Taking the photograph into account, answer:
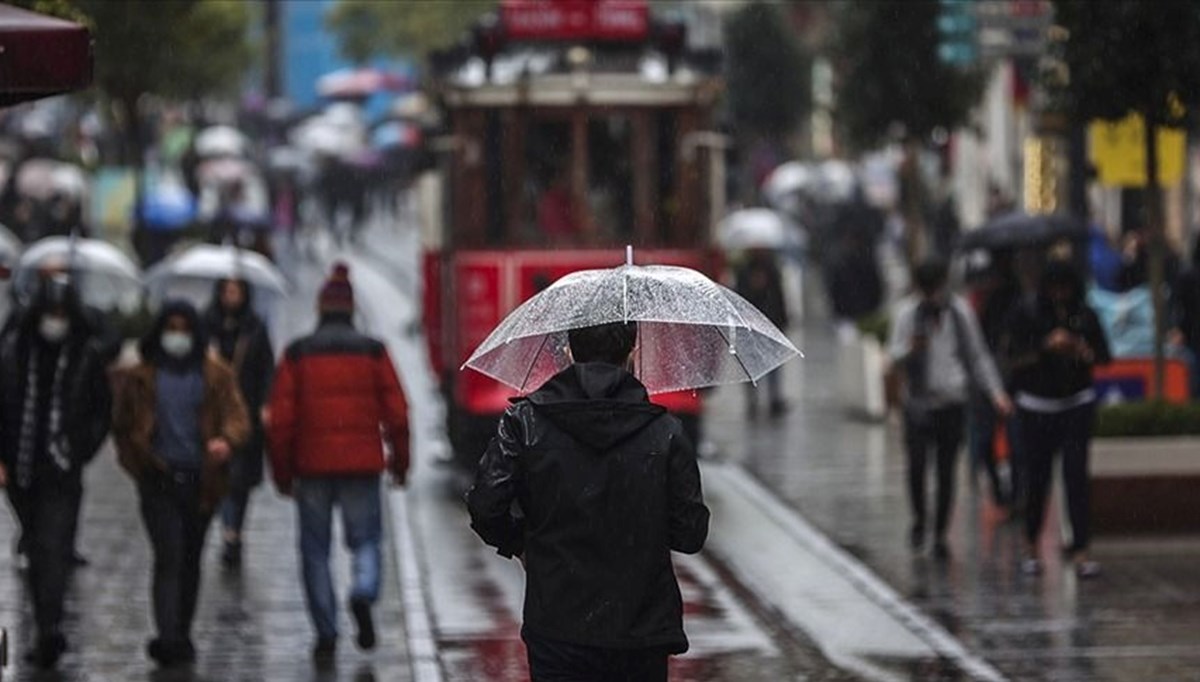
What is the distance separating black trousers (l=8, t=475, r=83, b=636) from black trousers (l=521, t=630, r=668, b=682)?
5.30 m

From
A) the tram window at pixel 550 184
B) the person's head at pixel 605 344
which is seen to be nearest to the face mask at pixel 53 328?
the person's head at pixel 605 344

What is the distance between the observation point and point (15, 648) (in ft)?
44.1

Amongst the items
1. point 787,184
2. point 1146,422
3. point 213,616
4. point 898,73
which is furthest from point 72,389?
point 787,184

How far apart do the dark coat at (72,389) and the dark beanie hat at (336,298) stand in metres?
1.02

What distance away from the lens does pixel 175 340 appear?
42.8 ft

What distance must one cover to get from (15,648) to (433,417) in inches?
474

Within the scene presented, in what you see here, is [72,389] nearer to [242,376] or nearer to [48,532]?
[48,532]

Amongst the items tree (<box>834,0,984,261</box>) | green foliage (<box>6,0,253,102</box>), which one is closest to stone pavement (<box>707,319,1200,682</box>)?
tree (<box>834,0,984,261</box>)

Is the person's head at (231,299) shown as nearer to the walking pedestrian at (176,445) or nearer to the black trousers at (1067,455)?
the walking pedestrian at (176,445)

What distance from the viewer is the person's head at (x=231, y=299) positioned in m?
16.5

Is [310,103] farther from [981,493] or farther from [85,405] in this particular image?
[85,405]

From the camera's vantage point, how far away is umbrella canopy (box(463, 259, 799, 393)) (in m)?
7.94

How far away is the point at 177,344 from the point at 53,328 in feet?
1.79

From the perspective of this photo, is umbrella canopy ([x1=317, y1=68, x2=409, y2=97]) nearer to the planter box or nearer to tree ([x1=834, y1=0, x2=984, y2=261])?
tree ([x1=834, y1=0, x2=984, y2=261])
